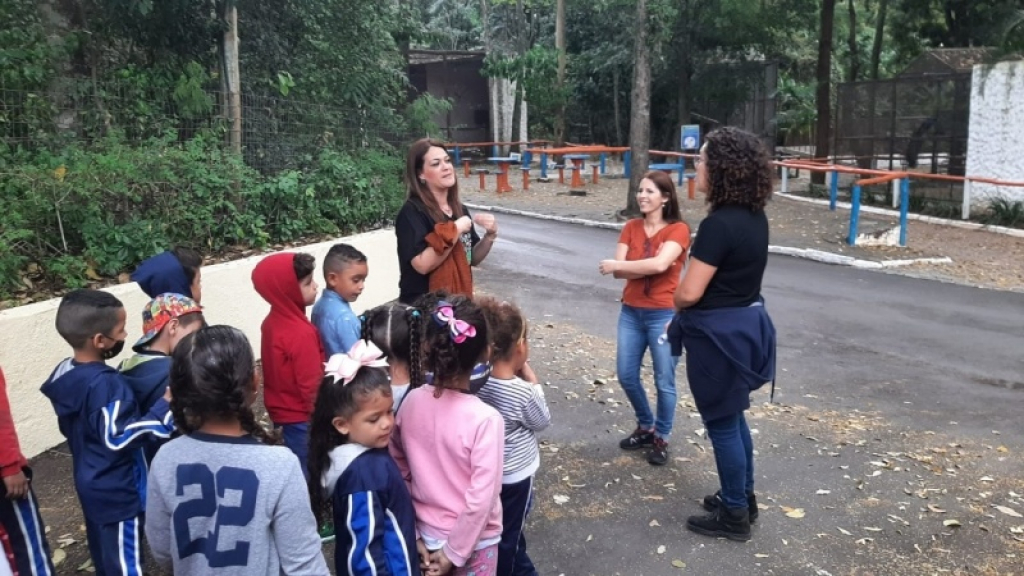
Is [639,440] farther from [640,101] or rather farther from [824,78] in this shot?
[824,78]

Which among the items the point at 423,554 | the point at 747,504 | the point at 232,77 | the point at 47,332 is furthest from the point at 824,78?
the point at 423,554

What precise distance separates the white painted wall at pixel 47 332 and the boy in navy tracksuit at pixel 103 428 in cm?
183

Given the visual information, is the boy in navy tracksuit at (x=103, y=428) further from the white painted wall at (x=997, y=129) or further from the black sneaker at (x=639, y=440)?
the white painted wall at (x=997, y=129)

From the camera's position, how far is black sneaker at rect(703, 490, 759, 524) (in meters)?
4.11

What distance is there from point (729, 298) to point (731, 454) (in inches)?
28.5

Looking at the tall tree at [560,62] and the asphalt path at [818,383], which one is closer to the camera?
the asphalt path at [818,383]

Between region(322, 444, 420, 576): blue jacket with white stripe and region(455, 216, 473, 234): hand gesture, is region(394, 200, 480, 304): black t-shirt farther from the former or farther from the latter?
region(322, 444, 420, 576): blue jacket with white stripe

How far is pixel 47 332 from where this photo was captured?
188 inches

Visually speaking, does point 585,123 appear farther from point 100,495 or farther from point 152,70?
point 100,495

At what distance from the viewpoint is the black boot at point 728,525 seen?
4.01 metres

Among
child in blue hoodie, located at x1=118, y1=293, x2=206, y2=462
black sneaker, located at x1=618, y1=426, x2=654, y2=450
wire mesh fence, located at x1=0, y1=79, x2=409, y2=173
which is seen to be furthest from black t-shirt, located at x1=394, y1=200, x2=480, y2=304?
wire mesh fence, located at x1=0, y1=79, x2=409, y2=173

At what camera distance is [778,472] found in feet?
16.0

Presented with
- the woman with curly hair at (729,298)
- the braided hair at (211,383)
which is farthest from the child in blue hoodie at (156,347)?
the woman with curly hair at (729,298)

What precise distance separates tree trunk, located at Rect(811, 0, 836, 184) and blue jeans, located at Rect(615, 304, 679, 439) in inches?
650
